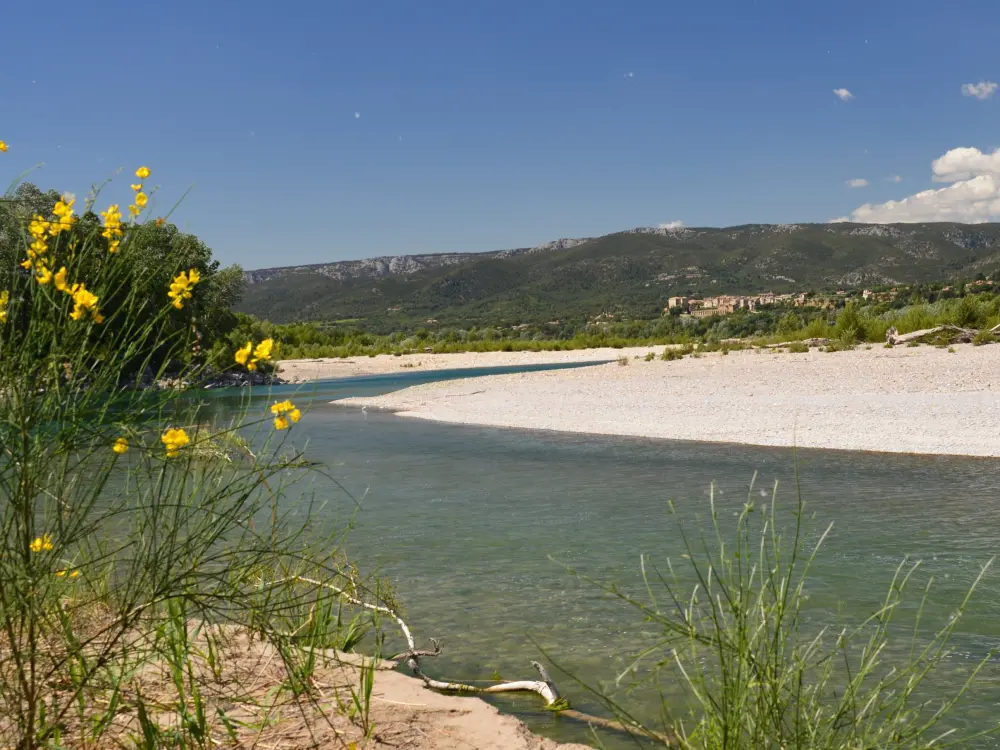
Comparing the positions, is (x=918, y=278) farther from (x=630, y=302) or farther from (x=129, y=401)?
(x=129, y=401)

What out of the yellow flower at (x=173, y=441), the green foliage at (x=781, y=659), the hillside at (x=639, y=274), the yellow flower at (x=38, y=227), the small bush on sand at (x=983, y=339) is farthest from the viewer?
the hillside at (x=639, y=274)

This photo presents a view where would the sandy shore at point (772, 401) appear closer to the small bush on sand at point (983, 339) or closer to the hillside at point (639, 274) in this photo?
the small bush on sand at point (983, 339)

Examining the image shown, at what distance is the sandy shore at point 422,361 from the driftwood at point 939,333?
1913 centimetres

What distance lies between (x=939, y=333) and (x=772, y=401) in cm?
1191

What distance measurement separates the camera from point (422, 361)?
49938 millimetres

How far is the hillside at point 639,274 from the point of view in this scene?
11138cm

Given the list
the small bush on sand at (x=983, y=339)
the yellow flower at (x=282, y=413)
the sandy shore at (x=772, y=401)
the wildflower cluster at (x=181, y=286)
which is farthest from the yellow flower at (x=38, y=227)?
the small bush on sand at (x=983, y=339)

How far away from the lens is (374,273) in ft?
655

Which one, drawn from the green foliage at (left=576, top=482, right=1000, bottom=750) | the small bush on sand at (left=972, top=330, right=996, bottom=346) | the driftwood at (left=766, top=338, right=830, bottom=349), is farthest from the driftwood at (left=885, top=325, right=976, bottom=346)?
the green foliage at (left=576, top=482, right=1000, bottom=750)

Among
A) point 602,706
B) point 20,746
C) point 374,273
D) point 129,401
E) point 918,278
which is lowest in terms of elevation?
point 602,706

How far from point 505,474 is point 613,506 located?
2547 mm

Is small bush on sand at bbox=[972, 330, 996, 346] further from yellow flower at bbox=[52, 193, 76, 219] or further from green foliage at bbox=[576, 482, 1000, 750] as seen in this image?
yellow flower at bbox=[52, 193, 76, 219]

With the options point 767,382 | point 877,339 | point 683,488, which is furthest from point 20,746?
point 877,339

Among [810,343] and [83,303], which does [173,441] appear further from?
[810,343]
